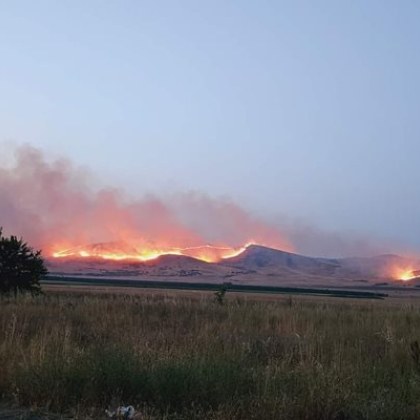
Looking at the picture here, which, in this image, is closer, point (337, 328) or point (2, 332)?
point (2, 332)

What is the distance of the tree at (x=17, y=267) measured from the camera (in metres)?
31.5

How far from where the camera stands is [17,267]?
3209cm

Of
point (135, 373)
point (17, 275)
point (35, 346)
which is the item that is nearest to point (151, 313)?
point (35, 346)

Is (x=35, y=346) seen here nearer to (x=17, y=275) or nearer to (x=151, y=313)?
(x=151, y=313)

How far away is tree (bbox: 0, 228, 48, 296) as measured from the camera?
1238 inches

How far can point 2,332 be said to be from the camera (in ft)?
40.3

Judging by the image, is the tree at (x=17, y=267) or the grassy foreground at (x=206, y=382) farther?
the tree at (x=17, y=267)

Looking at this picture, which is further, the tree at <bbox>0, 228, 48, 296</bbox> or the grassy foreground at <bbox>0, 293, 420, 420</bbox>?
the tree at <bbox>0, 228, 48, 296</bbox>

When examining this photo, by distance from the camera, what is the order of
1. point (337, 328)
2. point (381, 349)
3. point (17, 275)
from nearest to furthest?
point (381, 349), point (337, 328), point (17, 275)

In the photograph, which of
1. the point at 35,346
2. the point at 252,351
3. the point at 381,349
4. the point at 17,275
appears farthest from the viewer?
the point at 17,275

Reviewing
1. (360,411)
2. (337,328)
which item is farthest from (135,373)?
(337,328)

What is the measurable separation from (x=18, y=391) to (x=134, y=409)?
63.4 inches

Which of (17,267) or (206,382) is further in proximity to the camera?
(17,267)

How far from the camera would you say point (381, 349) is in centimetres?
1231
